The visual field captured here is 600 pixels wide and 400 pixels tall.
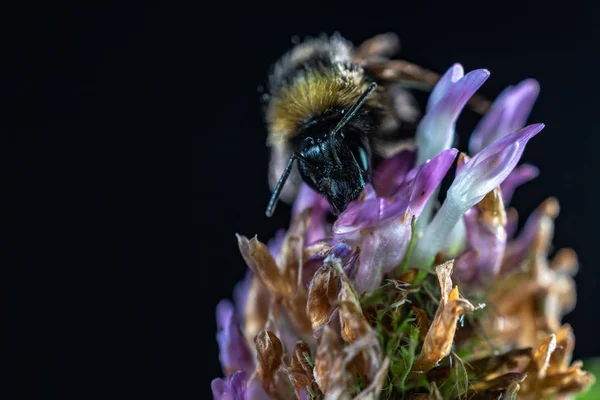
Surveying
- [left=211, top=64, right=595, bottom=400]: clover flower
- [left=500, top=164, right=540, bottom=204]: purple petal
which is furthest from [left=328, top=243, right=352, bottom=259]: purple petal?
[left=500, top=164, right=540, bottom=204]: purple petal

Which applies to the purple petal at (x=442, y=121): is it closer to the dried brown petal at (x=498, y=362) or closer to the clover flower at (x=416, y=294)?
the clover flower at (x=416, y=294)

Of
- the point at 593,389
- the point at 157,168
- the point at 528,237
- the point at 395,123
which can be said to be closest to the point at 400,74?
the point at 395,123

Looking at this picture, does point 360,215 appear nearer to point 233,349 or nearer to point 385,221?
point 385,221

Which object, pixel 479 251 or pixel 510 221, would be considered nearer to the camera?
pixel 479 251

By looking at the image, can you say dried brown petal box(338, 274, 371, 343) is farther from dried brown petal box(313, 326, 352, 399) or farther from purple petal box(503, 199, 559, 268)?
purple petal box(503, 199, 559, 268)

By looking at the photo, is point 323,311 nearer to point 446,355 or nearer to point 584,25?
point 446,355

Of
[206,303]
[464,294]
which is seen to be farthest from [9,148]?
[464,294]
